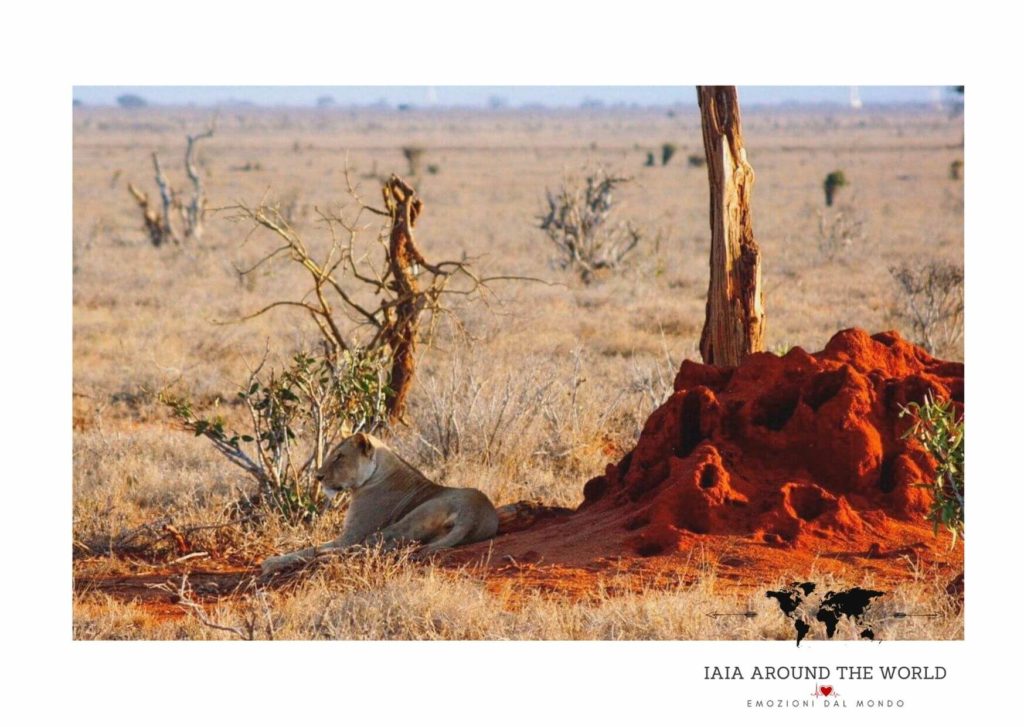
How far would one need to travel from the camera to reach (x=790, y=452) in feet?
26.3

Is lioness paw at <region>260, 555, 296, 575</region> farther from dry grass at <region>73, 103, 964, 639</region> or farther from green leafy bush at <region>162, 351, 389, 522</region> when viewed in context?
green leafy bush at <region>162, 351, 389, 522</region>

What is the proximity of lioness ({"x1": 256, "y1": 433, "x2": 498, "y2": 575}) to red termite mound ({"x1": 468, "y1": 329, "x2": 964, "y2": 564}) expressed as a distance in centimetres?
28

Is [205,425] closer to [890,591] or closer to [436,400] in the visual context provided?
[436,400]

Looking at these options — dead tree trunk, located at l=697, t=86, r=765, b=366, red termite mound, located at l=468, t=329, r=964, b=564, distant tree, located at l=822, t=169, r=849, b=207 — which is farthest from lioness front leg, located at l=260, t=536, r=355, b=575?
distant tree, located at l=822, t=169, r=849, b=207

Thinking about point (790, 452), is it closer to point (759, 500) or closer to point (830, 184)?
point (759, 500)

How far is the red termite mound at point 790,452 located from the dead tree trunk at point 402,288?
2.94 metres

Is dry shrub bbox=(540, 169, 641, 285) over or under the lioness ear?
over

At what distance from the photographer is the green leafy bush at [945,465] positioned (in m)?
6.85

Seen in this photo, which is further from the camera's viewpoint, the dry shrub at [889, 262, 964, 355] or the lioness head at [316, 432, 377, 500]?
the dry shrub at [889, 262, 964, 355]

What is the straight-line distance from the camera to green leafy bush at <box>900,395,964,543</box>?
22.5ft

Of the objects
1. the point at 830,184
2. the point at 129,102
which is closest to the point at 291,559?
the point at 830,184

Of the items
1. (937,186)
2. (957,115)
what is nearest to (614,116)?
(957,115)

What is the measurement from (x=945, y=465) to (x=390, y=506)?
3378mm

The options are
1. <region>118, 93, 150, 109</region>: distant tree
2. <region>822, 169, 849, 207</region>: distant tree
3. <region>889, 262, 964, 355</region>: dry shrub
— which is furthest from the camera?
<region>118, 93, 150, 109</region>: distant tree
